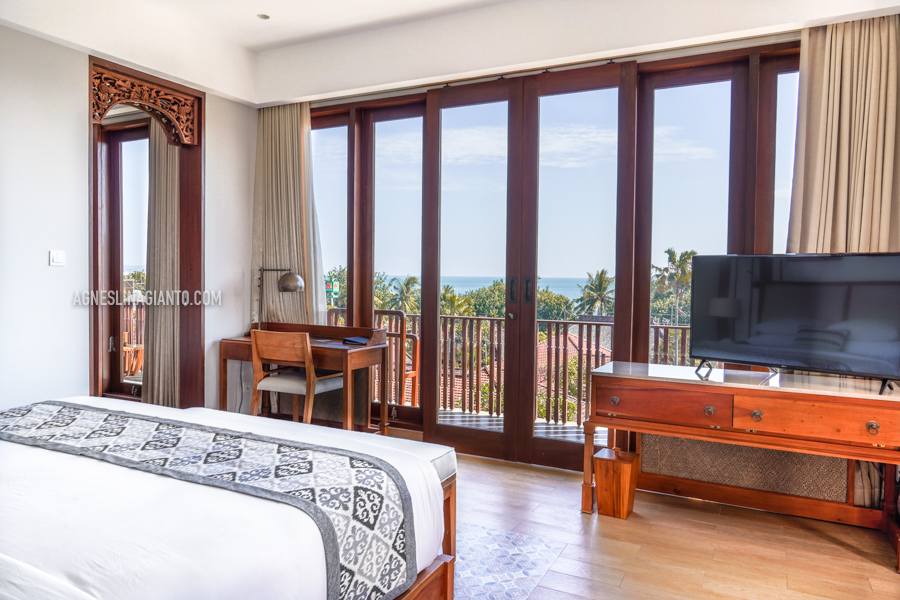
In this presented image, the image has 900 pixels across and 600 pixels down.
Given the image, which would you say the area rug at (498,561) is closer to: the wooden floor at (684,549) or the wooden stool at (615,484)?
the wooden floor at (684,549)

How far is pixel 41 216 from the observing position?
121 inches

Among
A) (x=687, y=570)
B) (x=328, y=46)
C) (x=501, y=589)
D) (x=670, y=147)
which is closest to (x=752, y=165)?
(x=670, y=147)

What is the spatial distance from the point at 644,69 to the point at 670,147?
1.56 feet

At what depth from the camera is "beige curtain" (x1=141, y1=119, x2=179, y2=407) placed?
4703 mm

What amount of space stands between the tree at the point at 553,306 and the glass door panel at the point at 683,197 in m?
0.50

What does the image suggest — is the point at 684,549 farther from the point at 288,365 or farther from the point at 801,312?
the point at 288,365

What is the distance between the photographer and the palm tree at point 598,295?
3.42 m

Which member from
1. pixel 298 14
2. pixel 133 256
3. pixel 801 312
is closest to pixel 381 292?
pixel 298 14

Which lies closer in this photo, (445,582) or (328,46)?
(445,582)

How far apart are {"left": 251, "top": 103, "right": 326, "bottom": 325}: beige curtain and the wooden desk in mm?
180

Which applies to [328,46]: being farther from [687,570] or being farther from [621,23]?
[687,570]

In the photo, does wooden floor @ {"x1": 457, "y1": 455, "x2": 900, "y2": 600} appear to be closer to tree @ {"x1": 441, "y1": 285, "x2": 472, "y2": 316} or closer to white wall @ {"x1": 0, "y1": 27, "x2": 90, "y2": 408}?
tree @ {"x1": 441, "y1": 285, "x2": 472, "y2": 316}

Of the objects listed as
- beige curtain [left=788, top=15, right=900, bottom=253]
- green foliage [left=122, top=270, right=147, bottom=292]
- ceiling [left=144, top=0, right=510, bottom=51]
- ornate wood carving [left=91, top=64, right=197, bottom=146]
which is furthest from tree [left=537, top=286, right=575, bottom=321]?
green foliage [left=122, top=270, right=147, bottom=292]

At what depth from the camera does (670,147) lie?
327 cm
